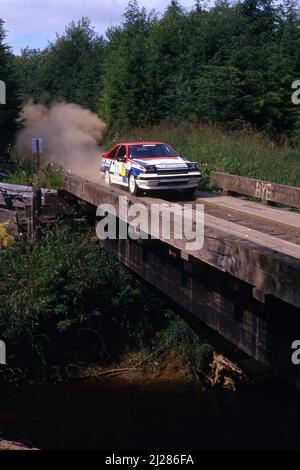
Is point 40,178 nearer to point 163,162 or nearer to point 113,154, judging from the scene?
point 113,154

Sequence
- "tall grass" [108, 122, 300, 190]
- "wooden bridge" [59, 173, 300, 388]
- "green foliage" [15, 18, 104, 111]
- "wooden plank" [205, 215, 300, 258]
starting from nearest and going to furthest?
"wooden bridge" [59, 173, 300, 388] < "wooden plank" [205, 215, 300, 258] < "tall grass" [108, 122, 300, 190] < "green foliage" [15, 18, 104, 111]

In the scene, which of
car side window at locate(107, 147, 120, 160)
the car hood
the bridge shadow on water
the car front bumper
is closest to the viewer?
the bridge shadow on water

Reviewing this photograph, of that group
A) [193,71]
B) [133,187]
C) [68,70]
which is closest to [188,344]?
[133,187]

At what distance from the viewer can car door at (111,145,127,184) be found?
1511cm

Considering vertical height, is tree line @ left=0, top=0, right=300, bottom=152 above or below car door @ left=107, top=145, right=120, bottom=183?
above

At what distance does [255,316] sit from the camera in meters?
7.33

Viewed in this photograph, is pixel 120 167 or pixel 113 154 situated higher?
pixel 113 154

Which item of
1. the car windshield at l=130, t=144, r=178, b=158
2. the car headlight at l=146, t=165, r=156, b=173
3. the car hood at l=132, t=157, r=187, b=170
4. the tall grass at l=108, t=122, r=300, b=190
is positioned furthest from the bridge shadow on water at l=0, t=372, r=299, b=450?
the tall grass at l=108, t=122, r=300, b=190

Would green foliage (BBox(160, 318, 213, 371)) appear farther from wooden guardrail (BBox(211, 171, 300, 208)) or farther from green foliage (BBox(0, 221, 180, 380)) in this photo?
wooden guardrail (BBox(211, 171, 300, 208))

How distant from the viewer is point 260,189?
13195 millimetres

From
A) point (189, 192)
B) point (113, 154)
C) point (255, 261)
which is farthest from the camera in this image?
point (113, 154)

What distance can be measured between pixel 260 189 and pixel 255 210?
1.11 metres
